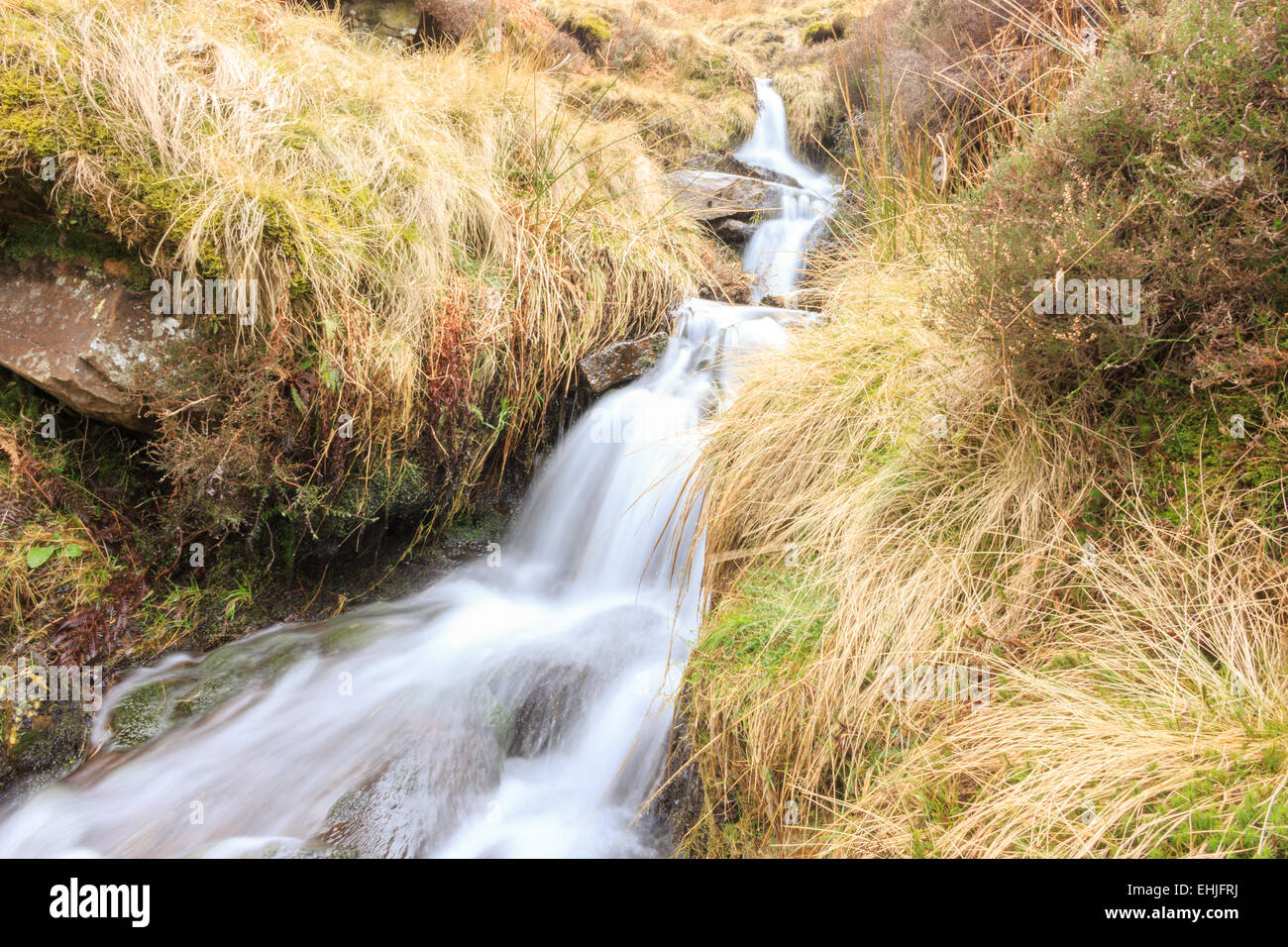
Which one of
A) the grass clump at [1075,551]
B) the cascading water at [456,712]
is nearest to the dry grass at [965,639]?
the grass clump at [1075,551]

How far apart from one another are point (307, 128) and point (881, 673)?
3912 millimetres

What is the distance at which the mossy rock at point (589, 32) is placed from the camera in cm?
989

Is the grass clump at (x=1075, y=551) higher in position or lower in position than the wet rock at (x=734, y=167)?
lower

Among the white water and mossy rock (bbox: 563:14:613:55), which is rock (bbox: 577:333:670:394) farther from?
mossy rock (bbox: 563:14:613:55)

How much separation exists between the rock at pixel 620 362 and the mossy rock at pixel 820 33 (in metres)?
10.1

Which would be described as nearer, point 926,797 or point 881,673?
point 926,797

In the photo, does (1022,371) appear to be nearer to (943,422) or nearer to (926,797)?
(943,422)

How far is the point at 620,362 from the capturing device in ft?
14.1

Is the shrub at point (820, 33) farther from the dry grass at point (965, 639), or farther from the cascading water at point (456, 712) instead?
the dry grass at point (965, 639)

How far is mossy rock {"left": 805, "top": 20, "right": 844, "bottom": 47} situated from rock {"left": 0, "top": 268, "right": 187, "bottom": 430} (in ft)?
39.2

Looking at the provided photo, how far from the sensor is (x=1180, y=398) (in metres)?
2.03

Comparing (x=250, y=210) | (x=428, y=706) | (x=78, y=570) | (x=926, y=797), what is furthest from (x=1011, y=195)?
(x=78, y=570)

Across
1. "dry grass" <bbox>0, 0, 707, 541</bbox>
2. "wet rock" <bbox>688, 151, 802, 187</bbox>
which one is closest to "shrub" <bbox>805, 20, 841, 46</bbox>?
"wet rock" <bbox>688, 151, 802, 187</bbox>

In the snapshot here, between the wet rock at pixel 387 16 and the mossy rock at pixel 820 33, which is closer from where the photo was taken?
the wet rock at pixel 387 16
